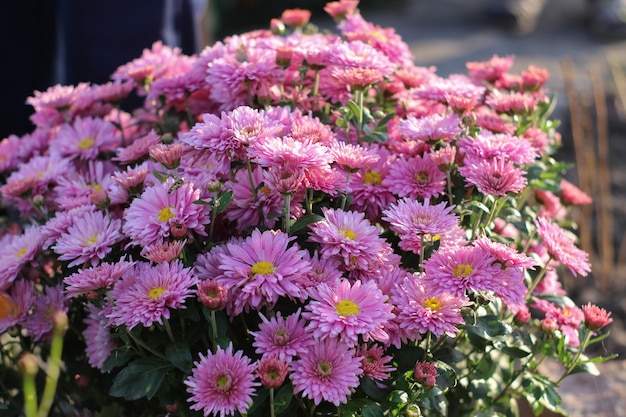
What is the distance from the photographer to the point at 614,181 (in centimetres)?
356

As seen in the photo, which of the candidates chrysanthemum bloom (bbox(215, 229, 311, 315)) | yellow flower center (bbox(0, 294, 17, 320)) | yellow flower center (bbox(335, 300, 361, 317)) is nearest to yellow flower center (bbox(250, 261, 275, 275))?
chrysanthemum bloom (bbox(215, 229, 311, 315))

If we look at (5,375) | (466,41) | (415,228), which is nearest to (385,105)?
(415,228)

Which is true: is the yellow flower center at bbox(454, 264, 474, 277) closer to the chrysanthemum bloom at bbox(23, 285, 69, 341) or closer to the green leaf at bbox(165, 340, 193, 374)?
the green leaf at bbox(165, 340, 193, 374)

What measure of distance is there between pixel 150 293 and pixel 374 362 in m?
0.35

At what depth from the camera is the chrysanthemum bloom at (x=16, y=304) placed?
4.20 feet

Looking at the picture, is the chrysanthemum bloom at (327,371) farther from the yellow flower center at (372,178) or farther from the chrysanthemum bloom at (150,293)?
the yellow flower center at (372,178)

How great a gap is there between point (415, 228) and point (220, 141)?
33 centimetres

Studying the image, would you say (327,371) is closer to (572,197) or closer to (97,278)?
(97,278)

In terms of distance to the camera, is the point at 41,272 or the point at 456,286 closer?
the point at 456,286

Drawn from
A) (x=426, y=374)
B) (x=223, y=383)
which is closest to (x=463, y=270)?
(x=426, y=374)

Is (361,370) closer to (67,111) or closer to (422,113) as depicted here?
(422,113)

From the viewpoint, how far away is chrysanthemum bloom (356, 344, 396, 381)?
109 cm

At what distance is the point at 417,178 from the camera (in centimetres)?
126

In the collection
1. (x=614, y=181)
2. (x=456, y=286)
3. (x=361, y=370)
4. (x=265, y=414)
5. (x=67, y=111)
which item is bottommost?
(x=614, y=181)
